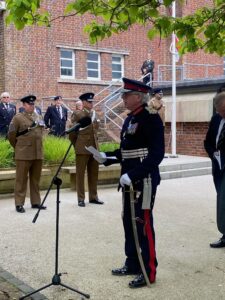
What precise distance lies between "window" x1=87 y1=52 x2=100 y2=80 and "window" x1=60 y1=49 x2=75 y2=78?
0.80 metres

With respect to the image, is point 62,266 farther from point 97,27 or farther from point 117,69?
point 117,69

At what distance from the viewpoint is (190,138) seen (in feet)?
55.3

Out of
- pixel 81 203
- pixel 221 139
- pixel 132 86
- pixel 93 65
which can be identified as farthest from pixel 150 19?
pixel 93 65

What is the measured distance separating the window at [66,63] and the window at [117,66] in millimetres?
2040

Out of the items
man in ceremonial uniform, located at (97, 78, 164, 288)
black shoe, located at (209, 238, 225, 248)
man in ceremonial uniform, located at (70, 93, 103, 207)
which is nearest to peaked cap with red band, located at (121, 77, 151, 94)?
man in ceremonial uniform, located at (97, 78, 164, 288)

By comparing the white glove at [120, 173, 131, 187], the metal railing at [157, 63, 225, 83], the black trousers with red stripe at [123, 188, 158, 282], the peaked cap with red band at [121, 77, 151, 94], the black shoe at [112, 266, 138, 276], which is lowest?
the black shoe at [112, 266, 138, 276]

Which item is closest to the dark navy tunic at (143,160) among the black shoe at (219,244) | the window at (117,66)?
the black shoe at (219,244)

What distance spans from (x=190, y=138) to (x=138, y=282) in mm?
12260

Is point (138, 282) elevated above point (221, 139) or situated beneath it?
situated beneath

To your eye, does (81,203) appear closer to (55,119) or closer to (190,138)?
(55,119)

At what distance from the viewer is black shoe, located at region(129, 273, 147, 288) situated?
16.1 ft

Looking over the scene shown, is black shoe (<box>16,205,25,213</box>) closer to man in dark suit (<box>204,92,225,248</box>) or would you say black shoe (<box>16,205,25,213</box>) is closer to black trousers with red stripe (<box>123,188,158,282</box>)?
man in dark suit (<box>204,92,225,248</box>)

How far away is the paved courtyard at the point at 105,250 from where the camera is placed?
16.1ft

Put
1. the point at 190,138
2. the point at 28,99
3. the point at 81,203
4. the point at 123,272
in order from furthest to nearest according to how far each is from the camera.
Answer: the point at 190,138 → the point at 81,203 → the point at 28,99 → the point at 123,272
